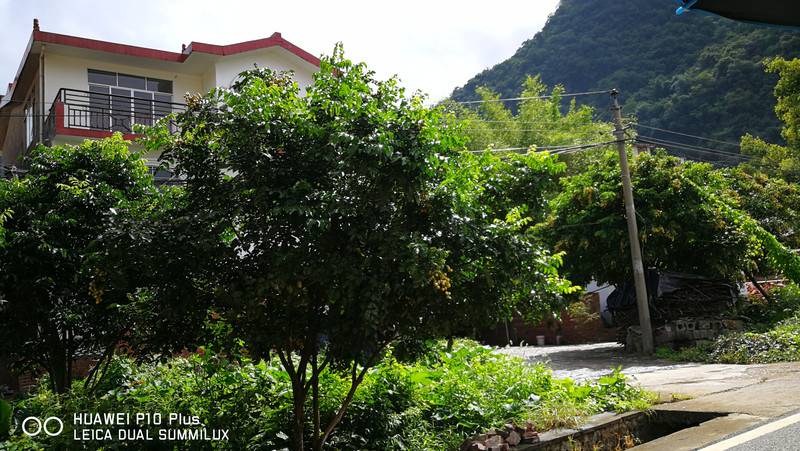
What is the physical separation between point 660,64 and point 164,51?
1716 inches

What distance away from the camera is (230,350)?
207 inches

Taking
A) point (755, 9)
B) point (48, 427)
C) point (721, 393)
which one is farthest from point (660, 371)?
point (755, 9)

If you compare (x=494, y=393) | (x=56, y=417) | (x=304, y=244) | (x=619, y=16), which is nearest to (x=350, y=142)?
(x=304, y=244)

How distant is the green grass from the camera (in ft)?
18.7

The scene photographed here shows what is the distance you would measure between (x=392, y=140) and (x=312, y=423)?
2.92 m

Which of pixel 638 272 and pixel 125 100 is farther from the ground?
pixel 125 100

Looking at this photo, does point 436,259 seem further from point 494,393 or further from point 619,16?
point 619,16

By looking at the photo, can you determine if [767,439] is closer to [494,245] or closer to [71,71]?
[494,245]

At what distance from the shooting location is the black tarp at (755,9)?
201cm

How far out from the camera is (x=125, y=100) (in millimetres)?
17781

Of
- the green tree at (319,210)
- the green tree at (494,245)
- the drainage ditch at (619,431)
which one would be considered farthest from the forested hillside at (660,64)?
the green tree at (319,210)

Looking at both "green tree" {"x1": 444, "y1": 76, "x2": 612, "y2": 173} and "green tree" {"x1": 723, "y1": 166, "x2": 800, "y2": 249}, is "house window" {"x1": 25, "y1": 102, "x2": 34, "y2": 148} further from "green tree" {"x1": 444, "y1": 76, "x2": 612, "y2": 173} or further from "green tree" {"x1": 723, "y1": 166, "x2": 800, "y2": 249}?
"green tree" {"x1": 723, "y1": 166, "x2": 800, "y2": 249}

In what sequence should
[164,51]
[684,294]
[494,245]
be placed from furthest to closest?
1. [164,51]
2. [684,294]
3. [494,245]

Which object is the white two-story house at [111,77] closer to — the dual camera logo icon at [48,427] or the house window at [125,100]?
the house window at [125,100]
